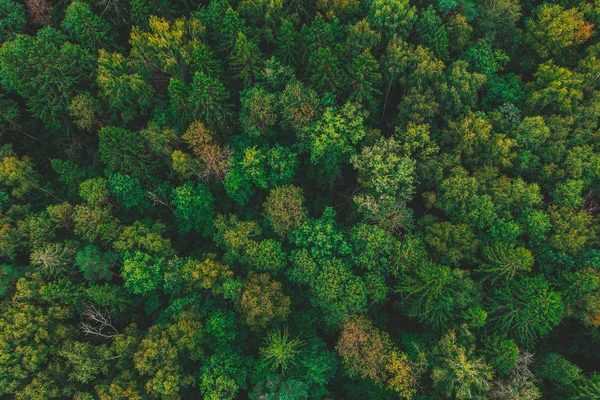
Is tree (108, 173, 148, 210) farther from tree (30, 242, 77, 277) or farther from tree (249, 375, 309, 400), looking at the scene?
tree (249, 375, 309, 400)

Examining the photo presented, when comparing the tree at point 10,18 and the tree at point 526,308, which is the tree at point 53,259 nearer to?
the tree at point 10,18

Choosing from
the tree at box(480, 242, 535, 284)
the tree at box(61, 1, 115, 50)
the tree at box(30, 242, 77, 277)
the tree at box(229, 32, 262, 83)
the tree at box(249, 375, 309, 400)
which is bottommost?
the tree at box(249, 375, 309, 400)

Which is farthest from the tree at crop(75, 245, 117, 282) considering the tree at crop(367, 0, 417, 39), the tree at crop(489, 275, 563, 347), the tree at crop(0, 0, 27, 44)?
the tree at crop(489, 275, 563, 347)

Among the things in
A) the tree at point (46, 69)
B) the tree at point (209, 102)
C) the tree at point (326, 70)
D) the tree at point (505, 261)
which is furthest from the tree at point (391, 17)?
the tree at point (46, 69)

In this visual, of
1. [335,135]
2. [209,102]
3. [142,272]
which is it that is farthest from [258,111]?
[142,272]

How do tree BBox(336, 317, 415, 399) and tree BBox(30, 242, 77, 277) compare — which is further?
tree BBox(30, 242, 77, 277)
